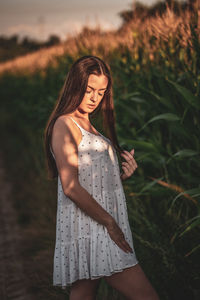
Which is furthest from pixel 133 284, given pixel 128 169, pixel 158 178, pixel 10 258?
pixel 10 258

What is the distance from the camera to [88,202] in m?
1.45

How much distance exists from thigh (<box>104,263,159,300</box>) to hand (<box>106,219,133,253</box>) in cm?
10

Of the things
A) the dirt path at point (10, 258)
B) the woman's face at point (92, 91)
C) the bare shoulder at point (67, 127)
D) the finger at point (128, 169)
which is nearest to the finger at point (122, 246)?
the finger at point (128, 169)

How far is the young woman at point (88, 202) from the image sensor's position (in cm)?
147

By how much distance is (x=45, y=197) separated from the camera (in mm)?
4625

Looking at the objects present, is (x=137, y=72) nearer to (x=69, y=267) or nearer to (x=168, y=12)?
(x=168, y=12)

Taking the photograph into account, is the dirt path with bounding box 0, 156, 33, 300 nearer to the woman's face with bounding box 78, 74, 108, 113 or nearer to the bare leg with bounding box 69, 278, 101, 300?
the bare leg with bounding box 69, 278, 101, 300

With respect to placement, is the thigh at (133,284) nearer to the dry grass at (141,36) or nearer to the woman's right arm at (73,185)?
the woman's right arm at (73,185)

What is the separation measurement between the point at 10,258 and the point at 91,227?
2.40 m

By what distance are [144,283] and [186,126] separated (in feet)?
5.63

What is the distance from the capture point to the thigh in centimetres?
146

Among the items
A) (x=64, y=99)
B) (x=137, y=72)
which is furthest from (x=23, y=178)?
(x=64, y=99)

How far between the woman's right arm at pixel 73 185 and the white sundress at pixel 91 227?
0.04 metres

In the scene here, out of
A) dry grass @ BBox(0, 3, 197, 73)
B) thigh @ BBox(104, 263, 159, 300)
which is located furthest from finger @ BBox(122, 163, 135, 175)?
dry grass @ BBox(0, 3, 197, 73)
